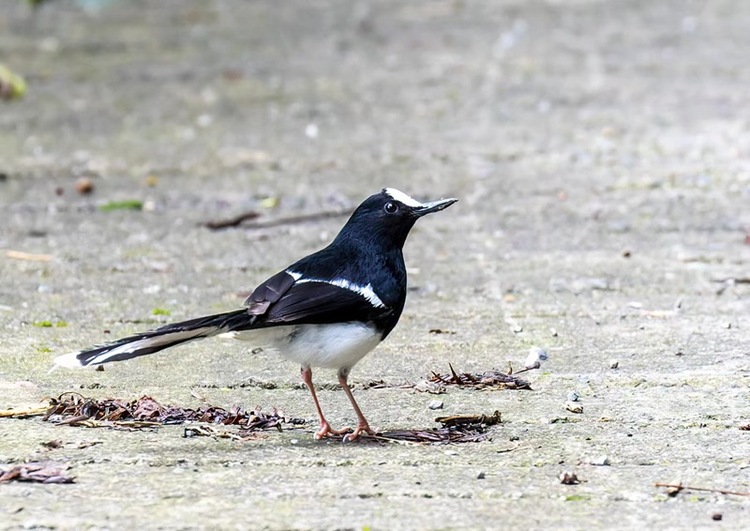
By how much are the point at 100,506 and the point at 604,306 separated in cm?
293

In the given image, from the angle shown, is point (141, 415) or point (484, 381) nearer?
point (141, 415)

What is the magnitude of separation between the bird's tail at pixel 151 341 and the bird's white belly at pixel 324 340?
0.17m

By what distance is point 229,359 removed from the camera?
490 centimetres

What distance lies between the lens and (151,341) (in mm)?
3854

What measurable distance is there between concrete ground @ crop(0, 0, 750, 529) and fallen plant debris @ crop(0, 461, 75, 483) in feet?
0.25

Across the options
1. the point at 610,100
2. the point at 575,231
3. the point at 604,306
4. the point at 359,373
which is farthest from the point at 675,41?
the point at 359,373

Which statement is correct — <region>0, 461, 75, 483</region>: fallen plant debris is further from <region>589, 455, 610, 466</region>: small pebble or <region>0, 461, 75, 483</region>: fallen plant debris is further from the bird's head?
<region>589, 455, 610, 466</region>: small pebble

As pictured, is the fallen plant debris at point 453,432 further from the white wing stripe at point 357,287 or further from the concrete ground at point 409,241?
the white wing stripe at point 357,287

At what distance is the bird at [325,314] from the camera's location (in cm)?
388

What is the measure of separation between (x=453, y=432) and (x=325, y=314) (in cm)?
56

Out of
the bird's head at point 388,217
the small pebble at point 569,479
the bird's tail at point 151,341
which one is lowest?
the small pebble at point 569,479

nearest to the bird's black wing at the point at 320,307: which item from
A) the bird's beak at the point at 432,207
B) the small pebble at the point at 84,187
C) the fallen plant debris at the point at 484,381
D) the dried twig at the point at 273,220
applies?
the bird's beak at the point at 432,207

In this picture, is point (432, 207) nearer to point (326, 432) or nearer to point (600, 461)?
point (326, 432)

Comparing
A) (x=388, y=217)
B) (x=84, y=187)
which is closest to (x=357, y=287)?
(x=388, y=217)
